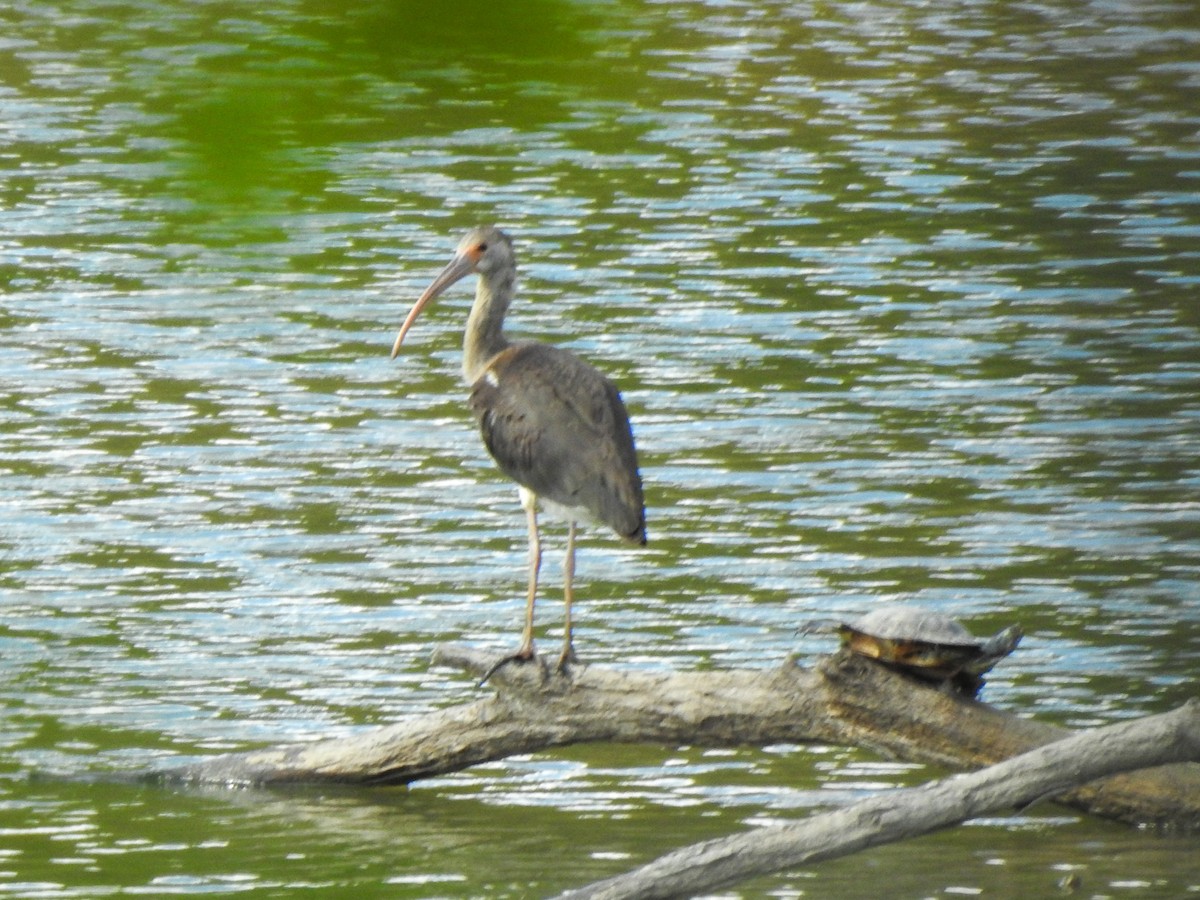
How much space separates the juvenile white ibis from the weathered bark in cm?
14

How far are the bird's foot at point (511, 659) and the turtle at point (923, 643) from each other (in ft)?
3.33

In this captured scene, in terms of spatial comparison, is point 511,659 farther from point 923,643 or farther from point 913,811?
point 913,811

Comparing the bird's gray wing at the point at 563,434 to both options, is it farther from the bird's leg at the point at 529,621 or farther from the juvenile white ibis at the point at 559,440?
the bird's leg at the point at 529,621

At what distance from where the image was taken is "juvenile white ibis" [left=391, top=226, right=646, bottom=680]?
711cm

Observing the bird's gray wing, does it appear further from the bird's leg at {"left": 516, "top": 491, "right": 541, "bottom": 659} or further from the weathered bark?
the weathered bark

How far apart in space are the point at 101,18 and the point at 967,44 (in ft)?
76.2

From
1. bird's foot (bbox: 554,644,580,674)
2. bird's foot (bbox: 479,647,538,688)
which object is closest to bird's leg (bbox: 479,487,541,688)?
bird's foot (bbox: 479,647,538,688)

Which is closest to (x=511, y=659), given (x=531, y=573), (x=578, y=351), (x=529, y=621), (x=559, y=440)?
(x=529, y=621)

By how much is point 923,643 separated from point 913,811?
1.38 metres

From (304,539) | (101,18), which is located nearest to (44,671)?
(304,539)

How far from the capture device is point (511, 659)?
24.0 ft

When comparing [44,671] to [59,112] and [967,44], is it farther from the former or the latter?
[967,44]

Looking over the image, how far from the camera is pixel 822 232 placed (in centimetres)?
1770

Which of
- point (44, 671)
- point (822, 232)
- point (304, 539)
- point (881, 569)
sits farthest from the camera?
point (822, 232)
